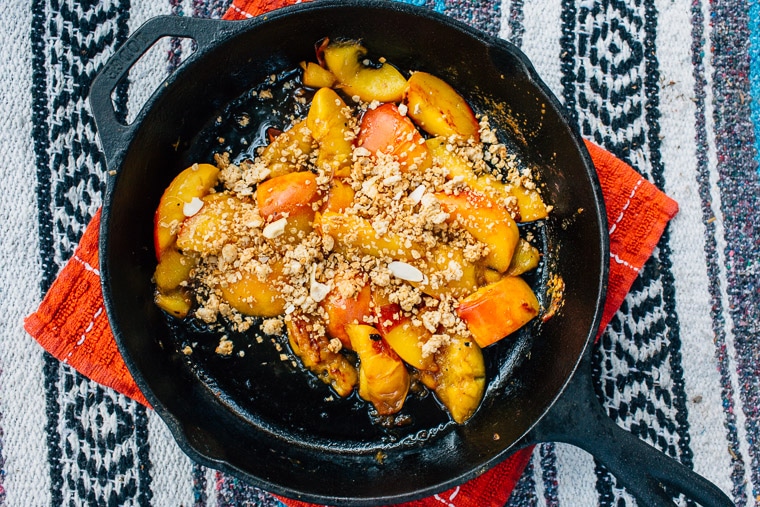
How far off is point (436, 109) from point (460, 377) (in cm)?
57

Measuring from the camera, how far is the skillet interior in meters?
1.38

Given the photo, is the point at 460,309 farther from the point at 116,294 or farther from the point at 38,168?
the point at 38,168

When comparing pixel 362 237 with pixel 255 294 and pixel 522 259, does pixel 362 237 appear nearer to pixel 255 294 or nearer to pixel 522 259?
pixel 255 294

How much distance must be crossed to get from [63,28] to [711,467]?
1.82 metres

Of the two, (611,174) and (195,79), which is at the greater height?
(195,79)

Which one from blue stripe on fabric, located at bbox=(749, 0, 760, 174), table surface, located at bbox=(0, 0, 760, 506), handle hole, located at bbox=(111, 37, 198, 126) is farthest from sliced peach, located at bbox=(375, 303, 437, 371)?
blue stripe on fabric, located at bbox=(749, 0, 760, 174)

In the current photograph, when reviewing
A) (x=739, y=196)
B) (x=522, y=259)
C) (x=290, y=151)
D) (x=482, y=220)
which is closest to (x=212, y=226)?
(x=290, y=151)

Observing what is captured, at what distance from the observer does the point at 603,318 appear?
1.49 metres

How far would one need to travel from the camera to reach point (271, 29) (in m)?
1.40

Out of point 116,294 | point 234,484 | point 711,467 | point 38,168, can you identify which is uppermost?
point 38,168

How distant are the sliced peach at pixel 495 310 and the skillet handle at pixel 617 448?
0.17m

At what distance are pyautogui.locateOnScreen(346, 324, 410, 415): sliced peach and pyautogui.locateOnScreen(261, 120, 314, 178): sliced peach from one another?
14.2 inches

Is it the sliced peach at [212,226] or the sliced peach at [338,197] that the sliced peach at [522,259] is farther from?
the sliced peach at [212,226]

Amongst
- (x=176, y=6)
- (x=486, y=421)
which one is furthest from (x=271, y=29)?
(x=486, y=421)
